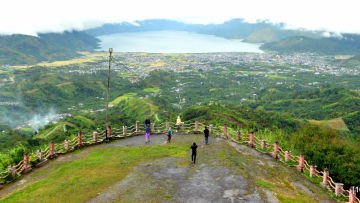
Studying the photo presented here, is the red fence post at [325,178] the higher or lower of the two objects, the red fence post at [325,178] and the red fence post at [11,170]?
the higher

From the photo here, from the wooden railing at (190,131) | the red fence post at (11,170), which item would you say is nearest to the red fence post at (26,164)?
the wooden railing at (190,131)

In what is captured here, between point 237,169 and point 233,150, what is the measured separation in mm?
6261

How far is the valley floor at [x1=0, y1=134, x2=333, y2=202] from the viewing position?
27328 millimetres

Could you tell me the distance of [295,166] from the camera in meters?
34.6

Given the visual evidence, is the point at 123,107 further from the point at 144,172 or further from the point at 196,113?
Result: the point at 144,172

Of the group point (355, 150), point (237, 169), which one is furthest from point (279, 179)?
point (355, 150)

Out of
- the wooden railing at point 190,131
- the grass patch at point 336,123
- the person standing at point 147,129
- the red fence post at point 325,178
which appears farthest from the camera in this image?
the grass patch at point 336,123

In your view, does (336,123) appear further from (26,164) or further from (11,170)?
(11,170)

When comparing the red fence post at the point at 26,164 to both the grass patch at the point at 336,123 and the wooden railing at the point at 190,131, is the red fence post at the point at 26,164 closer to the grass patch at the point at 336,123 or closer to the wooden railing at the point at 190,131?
the wooden railing at the point at 190,131

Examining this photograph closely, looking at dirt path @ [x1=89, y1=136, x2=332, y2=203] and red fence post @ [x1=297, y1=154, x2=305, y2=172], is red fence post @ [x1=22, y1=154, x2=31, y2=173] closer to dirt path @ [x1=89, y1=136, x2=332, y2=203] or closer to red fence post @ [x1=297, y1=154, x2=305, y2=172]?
dirt path @ [x1=89, y1=136, x2=332, y2=203]

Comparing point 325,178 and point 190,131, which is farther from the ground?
point 325,178

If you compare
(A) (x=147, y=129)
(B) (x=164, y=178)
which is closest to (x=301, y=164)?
(B) (x=164, y=178)

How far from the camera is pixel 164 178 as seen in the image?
101 feet

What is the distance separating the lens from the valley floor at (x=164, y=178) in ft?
89.7
